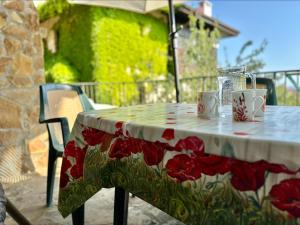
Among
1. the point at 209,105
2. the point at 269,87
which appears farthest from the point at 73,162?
the point at 269,87

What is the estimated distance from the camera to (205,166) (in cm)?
81

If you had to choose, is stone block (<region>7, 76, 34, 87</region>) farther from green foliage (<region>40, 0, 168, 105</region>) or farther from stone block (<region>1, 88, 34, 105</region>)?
green foliage (<region>40, 0, 168, 105</region>)

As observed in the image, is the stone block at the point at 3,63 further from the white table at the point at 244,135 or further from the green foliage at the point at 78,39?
the green foliage at the point at 78,39

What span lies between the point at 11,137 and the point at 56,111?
0.77 m

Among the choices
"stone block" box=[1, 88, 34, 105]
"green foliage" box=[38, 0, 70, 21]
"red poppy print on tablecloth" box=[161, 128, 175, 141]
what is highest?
"green foliage" box=[38, 0, 70, 21]

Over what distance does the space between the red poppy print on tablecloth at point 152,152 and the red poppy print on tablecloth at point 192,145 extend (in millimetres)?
64

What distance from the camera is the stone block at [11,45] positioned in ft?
9.54

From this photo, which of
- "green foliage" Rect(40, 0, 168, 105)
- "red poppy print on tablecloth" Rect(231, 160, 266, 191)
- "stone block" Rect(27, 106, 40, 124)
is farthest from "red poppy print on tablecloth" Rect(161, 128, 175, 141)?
"green foliage" Rect(40, 0, 168, 105)

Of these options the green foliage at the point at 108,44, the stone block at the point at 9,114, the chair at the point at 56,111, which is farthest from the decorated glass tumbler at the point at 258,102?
the green foliage at the point at 108,44

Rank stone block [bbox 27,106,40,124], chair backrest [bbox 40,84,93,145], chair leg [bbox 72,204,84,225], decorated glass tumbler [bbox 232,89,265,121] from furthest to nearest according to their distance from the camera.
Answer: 1. stone block [bbox 27,106,40,124]
2. chair backrest [bbox 40,84,93,145]
3. chair leg [bbox 72,204,84,225]
4. decorated glass tumbler [bbox 232,89,265,121]

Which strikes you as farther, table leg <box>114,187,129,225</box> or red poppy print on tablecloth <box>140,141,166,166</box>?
table leg <box>114,187,129,225</box>

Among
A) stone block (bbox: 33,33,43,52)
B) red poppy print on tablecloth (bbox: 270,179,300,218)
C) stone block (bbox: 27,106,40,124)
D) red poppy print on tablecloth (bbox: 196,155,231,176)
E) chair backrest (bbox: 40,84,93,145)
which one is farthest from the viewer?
stone block (bbox: 33,33,43,52)

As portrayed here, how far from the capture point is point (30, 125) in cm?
311

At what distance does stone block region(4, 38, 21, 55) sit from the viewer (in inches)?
114
